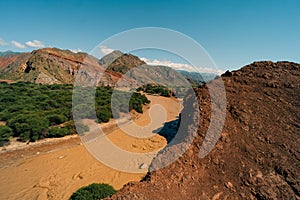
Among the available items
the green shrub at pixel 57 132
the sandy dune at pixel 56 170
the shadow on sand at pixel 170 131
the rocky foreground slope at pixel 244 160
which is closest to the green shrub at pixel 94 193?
the sandy dune at pixel 56 170

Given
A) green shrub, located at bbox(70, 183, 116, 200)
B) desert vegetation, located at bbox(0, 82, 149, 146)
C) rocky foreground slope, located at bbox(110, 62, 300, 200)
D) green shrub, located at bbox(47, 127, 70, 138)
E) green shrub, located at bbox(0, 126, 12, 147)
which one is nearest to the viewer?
rocky foreground slope, located at bbox(110, 62, 300, 200)

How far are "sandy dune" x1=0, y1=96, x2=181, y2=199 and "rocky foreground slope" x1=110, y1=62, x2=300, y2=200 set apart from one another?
5283mm

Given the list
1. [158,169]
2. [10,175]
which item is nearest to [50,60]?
[10,175]

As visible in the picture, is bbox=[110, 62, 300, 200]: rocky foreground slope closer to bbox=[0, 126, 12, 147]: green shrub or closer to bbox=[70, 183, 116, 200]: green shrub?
bbox=[70, 183, 116, 200]: green shrub

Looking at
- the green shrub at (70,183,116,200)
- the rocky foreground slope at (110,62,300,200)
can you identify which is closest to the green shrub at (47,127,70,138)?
the green shrub at (70,183,116,200)

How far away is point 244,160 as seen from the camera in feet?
13.5

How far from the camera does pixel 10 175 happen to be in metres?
10.4

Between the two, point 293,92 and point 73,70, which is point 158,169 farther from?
point 73,70

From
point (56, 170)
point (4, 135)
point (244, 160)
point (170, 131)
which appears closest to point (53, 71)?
point (4, 135)

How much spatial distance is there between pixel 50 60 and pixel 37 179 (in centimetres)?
4652

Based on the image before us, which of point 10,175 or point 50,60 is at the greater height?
point 50,60

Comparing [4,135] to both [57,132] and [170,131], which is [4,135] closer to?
[57,132]

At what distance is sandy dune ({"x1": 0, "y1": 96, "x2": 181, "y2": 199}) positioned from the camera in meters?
8.90

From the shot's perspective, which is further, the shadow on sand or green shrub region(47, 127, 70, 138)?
green shrub region(47, 127, 70, 138)
